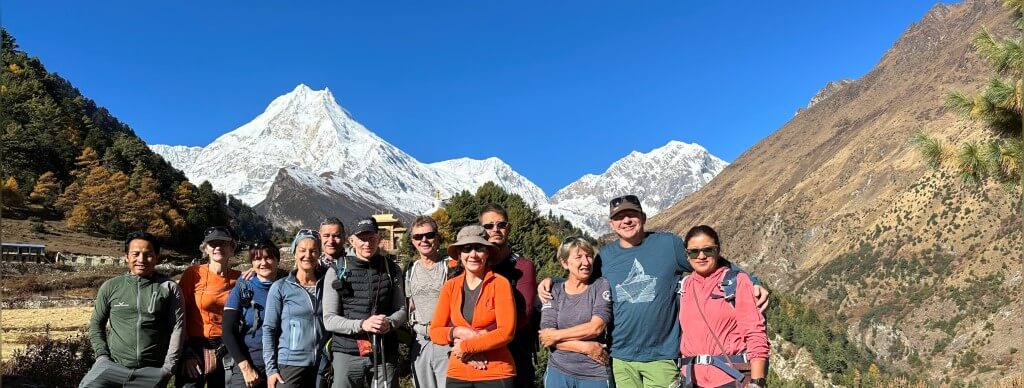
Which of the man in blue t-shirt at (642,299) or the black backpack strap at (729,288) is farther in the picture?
the man in blue t-shirt at (642,299)

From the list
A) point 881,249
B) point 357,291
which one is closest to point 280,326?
point 357,291

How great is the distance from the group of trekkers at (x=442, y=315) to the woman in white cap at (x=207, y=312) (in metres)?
0.01

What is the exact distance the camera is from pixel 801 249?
151m

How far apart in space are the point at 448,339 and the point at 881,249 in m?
133

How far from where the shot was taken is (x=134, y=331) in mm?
5918

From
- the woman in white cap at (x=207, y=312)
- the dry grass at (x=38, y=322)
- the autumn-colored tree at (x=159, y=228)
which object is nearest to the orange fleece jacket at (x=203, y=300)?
the woman in white cap at (x=207, y=312)

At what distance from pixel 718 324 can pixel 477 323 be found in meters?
1.75

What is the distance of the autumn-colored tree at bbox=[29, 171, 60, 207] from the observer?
6725cm

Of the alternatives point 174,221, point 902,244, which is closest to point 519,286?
point 174,221

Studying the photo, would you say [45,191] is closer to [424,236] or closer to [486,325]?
[424,236]

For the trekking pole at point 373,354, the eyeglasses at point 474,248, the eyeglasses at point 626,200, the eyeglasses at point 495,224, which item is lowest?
the trekking pole at point 373,354

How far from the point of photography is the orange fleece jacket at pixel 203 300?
251 inches

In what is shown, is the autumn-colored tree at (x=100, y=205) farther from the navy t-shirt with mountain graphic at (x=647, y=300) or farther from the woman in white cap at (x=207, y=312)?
the navy t-shirt with mountain graphic at (x=647, y=300)

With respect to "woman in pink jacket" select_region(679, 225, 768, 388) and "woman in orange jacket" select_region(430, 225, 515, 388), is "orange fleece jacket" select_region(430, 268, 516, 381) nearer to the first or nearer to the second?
"woman in orange jacket" select_region(430, 225, 515, 388)
